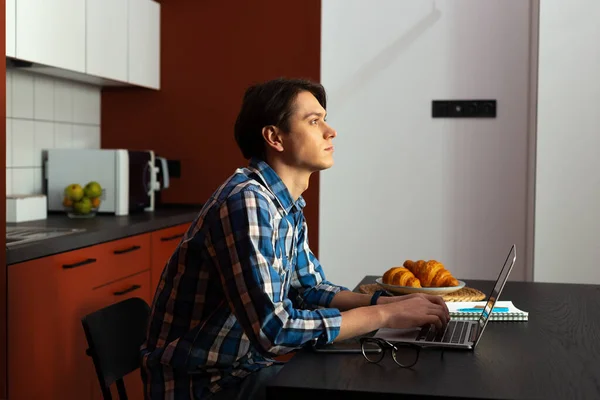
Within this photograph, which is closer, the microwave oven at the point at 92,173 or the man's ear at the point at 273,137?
the man's ear at the point at 273,137

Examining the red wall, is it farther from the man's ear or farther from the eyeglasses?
the eyeglasses

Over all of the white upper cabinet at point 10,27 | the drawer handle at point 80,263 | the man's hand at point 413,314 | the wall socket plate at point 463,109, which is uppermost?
the white upper cabinet at point 10,27

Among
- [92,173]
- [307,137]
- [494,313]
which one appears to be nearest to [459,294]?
[494,313]

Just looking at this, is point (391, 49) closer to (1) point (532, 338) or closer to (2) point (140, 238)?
(2) point (140, 238)

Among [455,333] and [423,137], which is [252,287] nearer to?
[455,333]

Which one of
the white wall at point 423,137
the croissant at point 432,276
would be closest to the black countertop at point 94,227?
the white wall at point 423,137

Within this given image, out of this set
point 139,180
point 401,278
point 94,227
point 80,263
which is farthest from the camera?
point 139,180

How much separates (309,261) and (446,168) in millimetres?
1787

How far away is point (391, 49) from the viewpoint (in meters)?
3.62

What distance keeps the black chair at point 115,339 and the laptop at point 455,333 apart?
0.58 meters

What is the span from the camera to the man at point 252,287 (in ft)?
4.84

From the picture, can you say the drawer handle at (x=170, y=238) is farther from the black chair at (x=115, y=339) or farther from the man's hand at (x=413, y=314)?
the man's hand at (x=413, y=314)

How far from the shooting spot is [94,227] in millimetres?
3047

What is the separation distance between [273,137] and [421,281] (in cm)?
53
